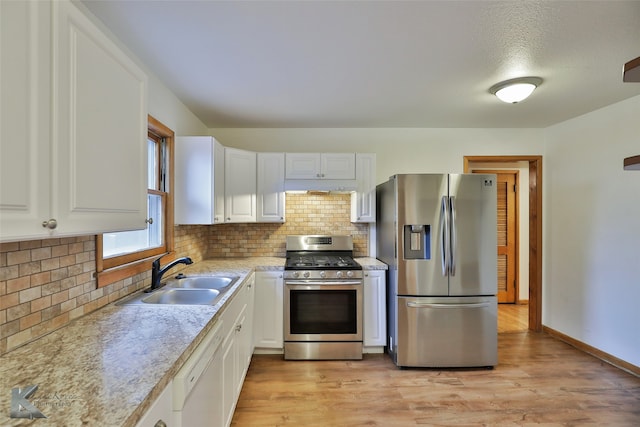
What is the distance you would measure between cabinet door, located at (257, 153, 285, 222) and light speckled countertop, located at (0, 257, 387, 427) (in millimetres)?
1771

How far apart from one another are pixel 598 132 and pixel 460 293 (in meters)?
2.17


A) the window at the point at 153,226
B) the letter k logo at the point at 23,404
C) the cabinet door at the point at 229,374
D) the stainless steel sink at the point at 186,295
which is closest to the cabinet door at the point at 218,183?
the window at the point at 153,226

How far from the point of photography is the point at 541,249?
354 cm

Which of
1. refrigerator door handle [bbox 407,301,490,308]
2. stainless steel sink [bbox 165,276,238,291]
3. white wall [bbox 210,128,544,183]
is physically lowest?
refrigerator door handle [bbox 407,301,490,308]

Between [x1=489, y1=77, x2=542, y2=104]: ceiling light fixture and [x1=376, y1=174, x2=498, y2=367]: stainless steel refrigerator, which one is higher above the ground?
[x1=489, y1=77, x2=542, y2=104]: ceiling light fixture

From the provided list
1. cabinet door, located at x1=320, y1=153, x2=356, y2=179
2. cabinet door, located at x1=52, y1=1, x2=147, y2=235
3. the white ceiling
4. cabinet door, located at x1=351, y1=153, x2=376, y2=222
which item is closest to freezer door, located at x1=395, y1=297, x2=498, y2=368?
cabinet door, located at x1=351, y1=153, x2=376, y2=222

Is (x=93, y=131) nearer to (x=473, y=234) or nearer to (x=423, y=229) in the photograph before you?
(x=423, y=229)

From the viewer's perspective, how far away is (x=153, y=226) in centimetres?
236

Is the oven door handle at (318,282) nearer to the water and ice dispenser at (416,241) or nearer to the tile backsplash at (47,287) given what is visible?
the water and ice dispenser at (416,241)

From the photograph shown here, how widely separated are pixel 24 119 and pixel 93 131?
26 cm

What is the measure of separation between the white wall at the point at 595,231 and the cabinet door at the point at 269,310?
3139mm

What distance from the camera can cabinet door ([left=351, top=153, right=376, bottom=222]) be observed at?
10.6 ft

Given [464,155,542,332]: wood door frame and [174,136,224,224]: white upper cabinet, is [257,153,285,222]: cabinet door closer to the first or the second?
[174,136,224,224]: white upper cabinet

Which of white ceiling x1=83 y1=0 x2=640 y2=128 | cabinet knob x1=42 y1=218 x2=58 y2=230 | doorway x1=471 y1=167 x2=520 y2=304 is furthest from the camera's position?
doorway x1=471 y1=167 x2=520 y2=304
